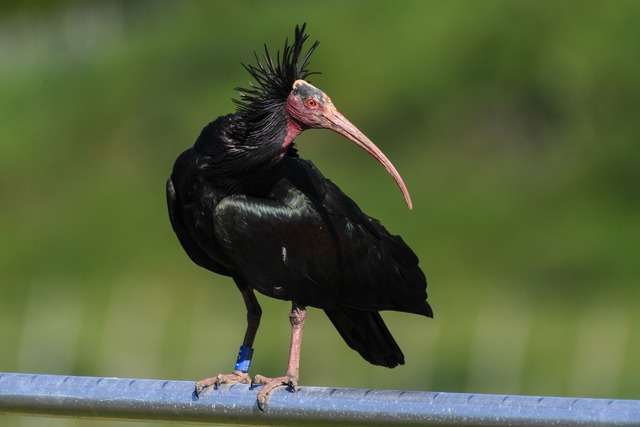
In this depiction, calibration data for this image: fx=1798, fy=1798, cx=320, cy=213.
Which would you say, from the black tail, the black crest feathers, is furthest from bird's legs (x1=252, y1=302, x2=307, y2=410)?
the black crest feathers

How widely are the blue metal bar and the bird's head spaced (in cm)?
219

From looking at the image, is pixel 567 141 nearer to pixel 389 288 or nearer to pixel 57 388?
pixel 389 288

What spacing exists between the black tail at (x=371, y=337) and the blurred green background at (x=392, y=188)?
7.88 meters

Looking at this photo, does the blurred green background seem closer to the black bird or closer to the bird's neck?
the black bird

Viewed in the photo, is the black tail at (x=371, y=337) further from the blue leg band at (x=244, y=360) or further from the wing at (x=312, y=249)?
the blue leg band at (x=244, y=360)

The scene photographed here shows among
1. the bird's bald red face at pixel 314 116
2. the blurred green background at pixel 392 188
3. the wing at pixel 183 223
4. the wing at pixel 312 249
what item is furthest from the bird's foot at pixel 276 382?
the blurred green background at pixel 392 188

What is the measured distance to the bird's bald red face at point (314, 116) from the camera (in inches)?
322

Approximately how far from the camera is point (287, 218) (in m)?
8.23

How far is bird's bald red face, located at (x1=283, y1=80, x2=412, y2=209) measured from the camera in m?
8.17

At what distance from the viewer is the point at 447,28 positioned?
23.7 m

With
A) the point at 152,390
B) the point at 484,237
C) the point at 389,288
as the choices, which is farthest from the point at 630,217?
the point at 152,390

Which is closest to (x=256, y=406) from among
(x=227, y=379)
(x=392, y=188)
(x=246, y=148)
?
(x=227, y=379)

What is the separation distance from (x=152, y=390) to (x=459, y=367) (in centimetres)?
1197

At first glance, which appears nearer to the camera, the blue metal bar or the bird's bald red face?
the blue metal bar
